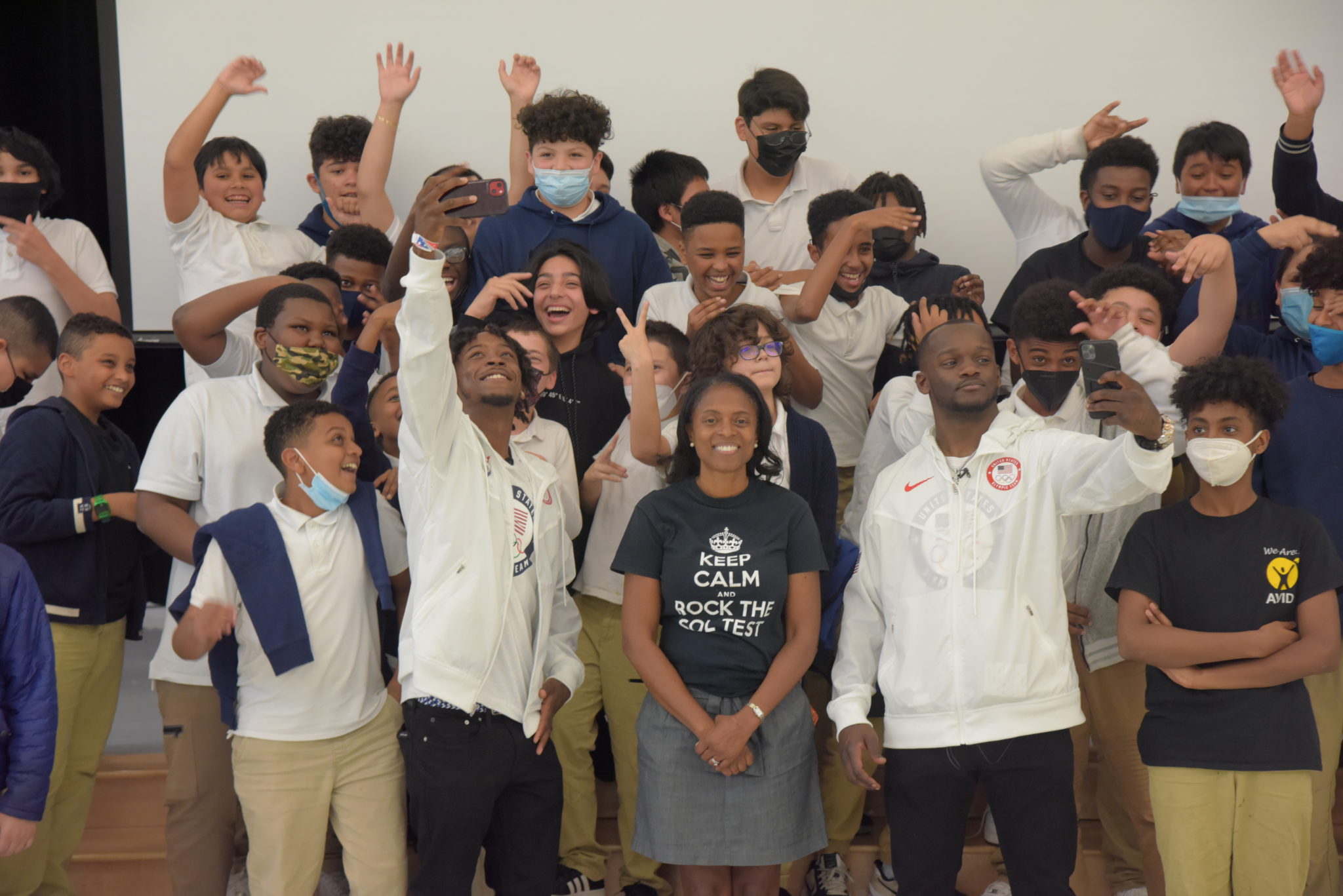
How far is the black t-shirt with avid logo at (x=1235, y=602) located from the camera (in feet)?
9.18

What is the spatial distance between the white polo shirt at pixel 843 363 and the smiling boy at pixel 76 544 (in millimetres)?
2179

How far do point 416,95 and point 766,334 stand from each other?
2.66 m

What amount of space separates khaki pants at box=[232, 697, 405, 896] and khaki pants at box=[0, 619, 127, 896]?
708 millimetres

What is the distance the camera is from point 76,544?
11.3 ft

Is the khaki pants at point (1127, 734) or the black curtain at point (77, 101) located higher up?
the black curtain at point (77, 101)

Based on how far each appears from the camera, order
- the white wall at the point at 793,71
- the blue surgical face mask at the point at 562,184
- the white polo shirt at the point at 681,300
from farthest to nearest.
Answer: the white wall at the point at 793,71 < the blue surgical face mask at the point at 562,184 < the white polo shirt at the point at 681,300

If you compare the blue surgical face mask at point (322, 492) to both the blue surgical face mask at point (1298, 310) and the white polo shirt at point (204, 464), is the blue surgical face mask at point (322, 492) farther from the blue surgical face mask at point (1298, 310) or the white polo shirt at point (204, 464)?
the blue surgical face mask at point (1298, 310)

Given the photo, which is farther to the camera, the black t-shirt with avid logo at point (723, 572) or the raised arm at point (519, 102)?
the raised arm at point (519, 102)

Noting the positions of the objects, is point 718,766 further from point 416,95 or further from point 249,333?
point 416,95

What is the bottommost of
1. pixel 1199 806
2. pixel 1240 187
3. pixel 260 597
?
pixel 1199 806

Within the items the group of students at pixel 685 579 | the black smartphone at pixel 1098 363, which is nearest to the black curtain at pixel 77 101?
the group of students at pixel 685 579

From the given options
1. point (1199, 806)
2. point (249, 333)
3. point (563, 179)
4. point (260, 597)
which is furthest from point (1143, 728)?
point (249, 333)

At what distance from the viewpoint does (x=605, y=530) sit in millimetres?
3414

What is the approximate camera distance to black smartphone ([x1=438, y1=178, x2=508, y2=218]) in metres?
2.70
